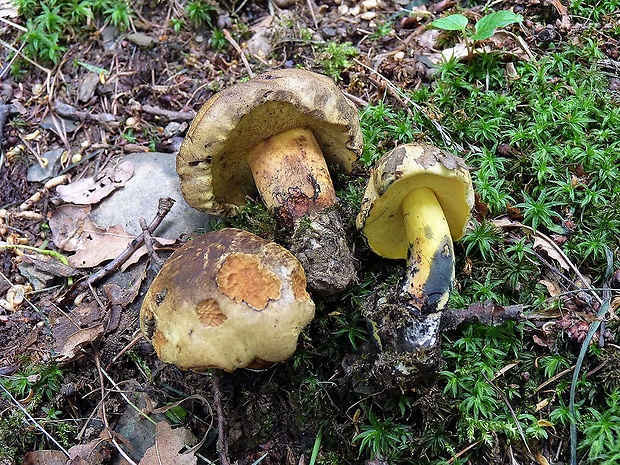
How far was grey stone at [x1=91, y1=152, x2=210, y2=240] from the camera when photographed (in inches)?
141

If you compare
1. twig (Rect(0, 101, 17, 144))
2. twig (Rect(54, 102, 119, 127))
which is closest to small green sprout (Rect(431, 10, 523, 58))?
twig (Rect(54, 102, 119, 127))

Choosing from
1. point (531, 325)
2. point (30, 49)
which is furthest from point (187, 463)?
point (30, 49)

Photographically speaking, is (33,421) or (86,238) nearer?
(33,421)

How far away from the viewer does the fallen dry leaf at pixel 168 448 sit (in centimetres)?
265

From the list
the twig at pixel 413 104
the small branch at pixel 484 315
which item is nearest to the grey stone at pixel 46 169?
the twig at pixel 413 104

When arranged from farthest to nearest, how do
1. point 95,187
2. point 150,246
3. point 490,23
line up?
point 95,187 → point 490,23 → point 150,246

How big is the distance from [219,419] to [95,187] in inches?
81.4

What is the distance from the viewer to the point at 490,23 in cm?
354

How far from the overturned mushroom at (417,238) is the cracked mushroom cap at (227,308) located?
0.47 metres

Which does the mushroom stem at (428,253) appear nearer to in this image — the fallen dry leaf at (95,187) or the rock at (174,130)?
the rock at (174,130)

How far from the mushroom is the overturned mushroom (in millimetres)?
256

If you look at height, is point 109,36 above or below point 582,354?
above

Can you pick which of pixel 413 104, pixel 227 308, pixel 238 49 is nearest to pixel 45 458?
pixel 227 308

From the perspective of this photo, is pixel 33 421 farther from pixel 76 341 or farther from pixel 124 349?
pixel 124 349
